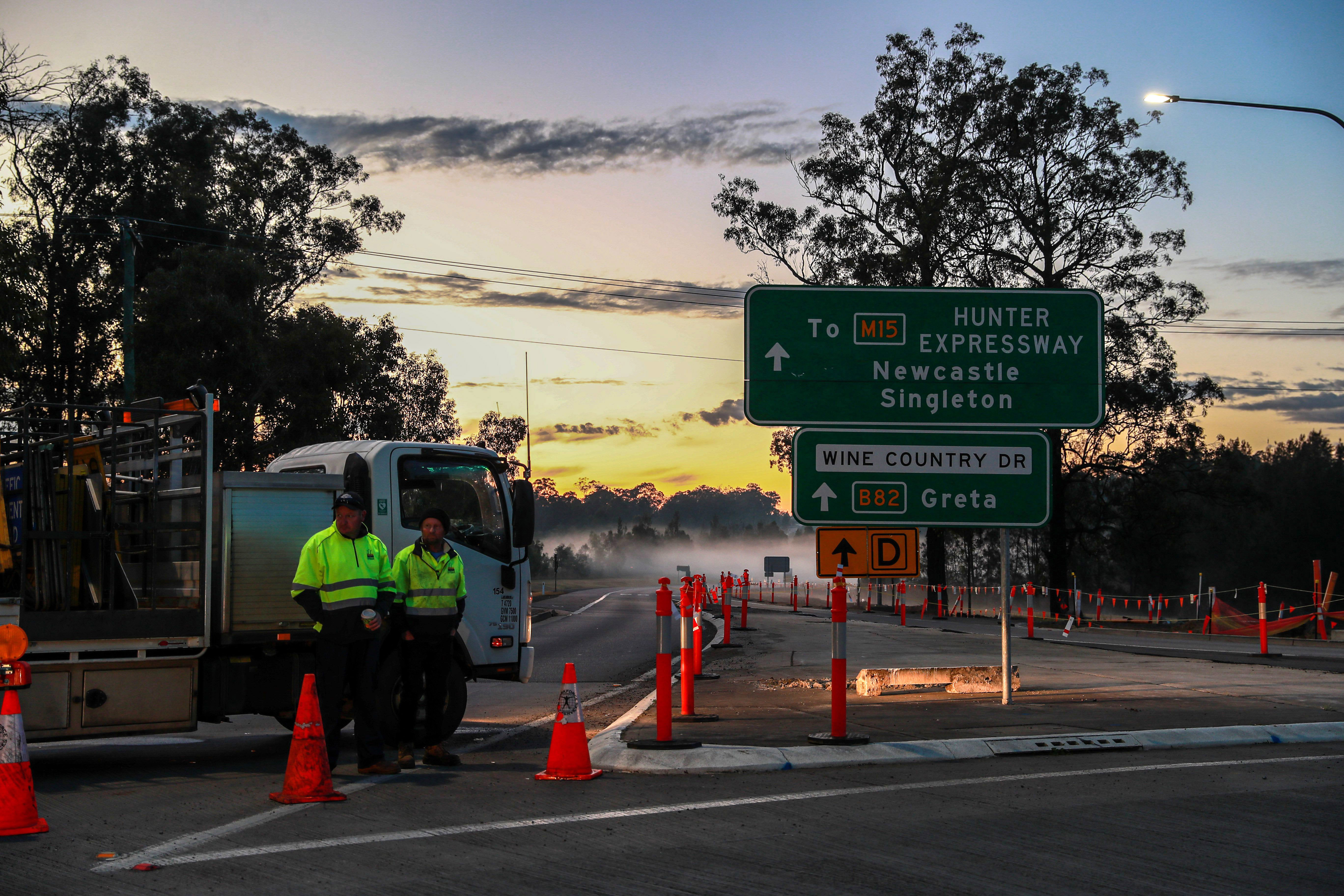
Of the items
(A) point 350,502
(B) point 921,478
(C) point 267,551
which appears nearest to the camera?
(A) point 350,502

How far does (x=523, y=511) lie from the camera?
10.7 meters

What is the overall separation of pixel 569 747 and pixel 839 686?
2.44m

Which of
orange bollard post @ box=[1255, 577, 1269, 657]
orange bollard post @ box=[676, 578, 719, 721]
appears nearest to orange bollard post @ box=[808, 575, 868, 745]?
orange bollard post @ box=[676, 578, 719, 721]

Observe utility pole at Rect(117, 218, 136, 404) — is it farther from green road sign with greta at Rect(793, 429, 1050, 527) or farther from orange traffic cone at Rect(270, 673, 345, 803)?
orange traffic cone at Rect(270, 673, 345, 803)

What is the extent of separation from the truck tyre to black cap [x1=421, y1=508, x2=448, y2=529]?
1.13 meters

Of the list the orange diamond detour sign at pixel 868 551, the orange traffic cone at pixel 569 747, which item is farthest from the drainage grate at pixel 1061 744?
the orange traffic cone at pixel 569 747

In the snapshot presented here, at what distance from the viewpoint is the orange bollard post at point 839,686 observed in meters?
9.79

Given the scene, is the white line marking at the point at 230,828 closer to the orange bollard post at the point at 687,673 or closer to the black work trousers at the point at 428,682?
the black work trousers at the point at 428,682

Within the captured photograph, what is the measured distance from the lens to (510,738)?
11055 millimetres

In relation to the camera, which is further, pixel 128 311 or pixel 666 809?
pixel 128 311

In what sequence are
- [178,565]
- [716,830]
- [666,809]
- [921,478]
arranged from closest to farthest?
1. [716,830]
2. [666,809]
3. [178,565]
4. [921,478]

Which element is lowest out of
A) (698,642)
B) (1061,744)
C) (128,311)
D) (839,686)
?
(1061,744)

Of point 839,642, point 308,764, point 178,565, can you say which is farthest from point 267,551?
point 839,642

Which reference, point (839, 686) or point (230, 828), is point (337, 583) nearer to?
point (230, 828)
